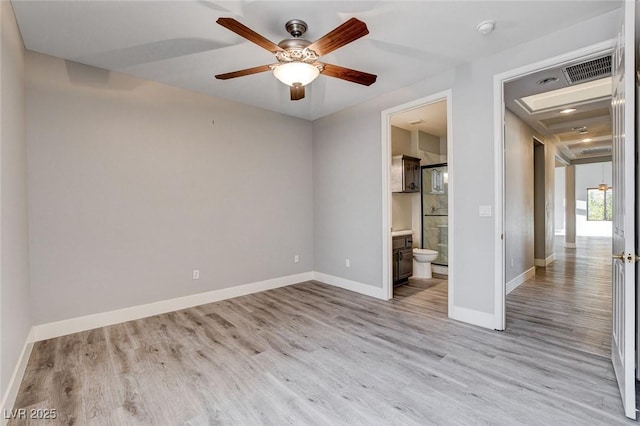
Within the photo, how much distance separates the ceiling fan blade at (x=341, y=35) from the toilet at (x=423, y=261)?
381 cm

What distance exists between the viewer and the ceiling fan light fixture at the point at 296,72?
2.34 m

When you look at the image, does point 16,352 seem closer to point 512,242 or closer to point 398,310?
point 398,310

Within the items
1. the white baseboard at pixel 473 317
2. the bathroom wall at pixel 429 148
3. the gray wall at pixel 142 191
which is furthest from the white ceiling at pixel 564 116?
the gray wall at pixel 142 191

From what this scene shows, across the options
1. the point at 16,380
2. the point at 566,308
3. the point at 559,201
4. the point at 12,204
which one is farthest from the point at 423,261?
the point at 559,201

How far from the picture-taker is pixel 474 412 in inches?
70.7

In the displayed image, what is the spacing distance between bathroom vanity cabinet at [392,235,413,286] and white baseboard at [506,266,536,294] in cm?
142

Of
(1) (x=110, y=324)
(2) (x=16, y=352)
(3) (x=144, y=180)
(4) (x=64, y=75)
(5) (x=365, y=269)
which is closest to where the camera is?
(2) (x=16, y=352)

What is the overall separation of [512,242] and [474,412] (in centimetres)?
349

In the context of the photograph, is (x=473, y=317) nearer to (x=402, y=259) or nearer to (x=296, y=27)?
(x=402, y=259)

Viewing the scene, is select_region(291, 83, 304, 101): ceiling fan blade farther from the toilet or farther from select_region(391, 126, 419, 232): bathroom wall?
the toilet

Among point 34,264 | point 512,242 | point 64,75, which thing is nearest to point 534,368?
point 512,242

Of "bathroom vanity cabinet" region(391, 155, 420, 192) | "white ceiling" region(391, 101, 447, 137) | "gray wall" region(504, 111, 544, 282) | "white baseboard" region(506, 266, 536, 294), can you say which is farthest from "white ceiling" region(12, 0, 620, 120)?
"white baseboard" region(506, 266, 536, 294)

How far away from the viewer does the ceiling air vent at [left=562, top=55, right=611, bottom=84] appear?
2.87 metres

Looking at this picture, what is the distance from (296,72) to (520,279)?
4.71 metres
